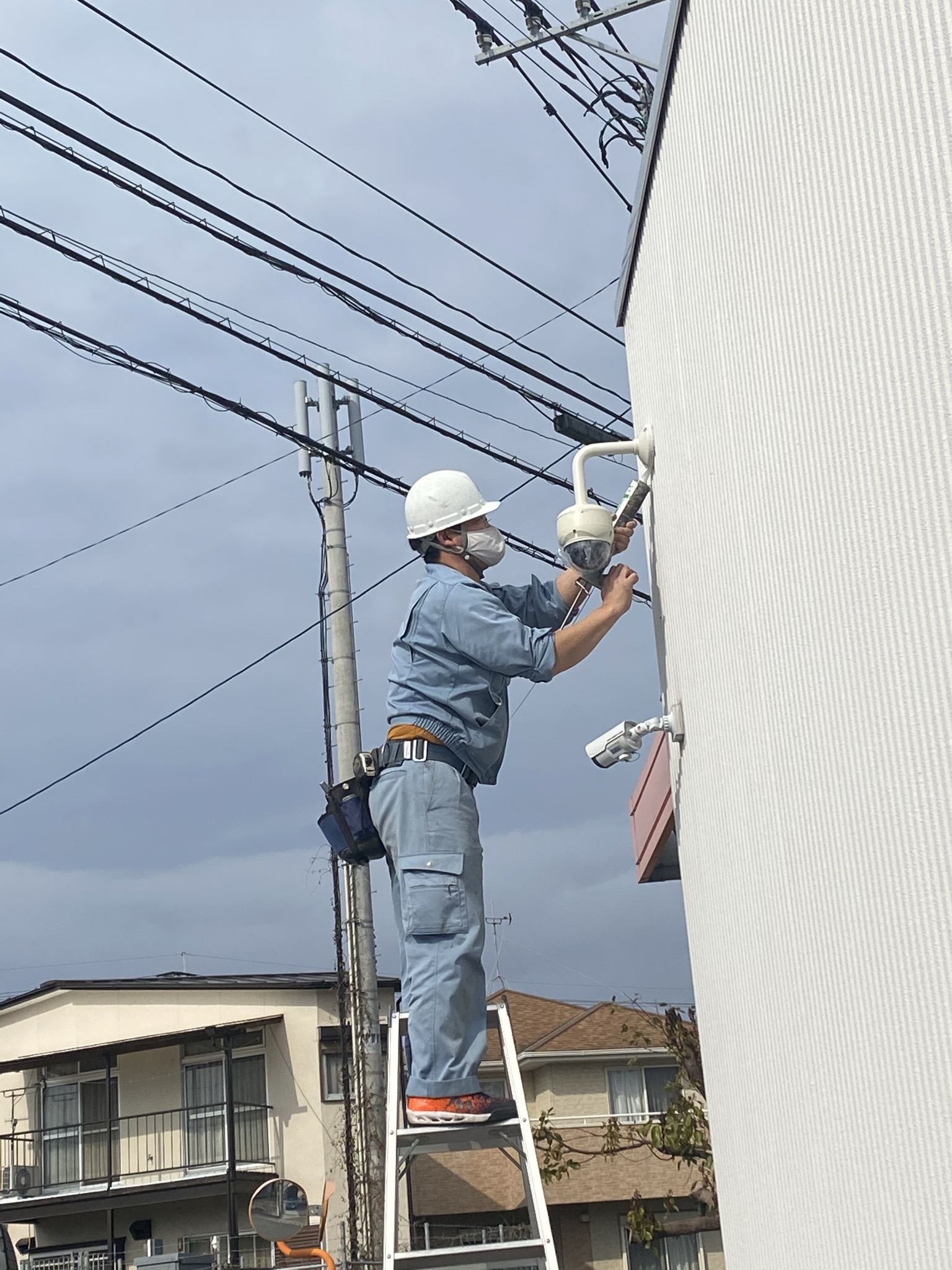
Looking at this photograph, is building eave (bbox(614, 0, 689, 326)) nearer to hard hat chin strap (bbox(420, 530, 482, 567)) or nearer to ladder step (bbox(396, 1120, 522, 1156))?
hard hat chin strap (bbox(420, 530, 482, 567))

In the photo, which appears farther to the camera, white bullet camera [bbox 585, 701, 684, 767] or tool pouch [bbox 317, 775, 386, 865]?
tool pouch [bbox 317, 775, 386, 865]

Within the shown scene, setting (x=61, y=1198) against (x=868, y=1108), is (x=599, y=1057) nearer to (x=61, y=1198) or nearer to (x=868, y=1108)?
(x=61, y=1198)

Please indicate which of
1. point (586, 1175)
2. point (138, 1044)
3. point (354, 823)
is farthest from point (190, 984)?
point (354, 823)

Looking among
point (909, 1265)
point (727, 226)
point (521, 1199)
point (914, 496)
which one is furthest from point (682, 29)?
point (521, 1199)

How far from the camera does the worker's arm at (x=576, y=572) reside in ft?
14.3

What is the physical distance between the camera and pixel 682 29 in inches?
130

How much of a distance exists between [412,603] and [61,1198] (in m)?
24.4

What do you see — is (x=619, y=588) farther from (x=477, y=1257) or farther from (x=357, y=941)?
(x=357, y=941)

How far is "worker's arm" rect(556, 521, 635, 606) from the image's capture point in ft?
14.3

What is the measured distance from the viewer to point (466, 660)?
14.6 ft

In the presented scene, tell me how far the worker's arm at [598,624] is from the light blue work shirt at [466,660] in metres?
0.06

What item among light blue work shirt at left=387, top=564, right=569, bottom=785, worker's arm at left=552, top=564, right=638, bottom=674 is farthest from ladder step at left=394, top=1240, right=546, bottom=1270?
worker's arm at left=552, top=564, right=638, bottom=674

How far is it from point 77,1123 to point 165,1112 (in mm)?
2436

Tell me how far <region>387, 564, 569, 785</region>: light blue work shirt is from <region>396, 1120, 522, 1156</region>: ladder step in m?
1.09
